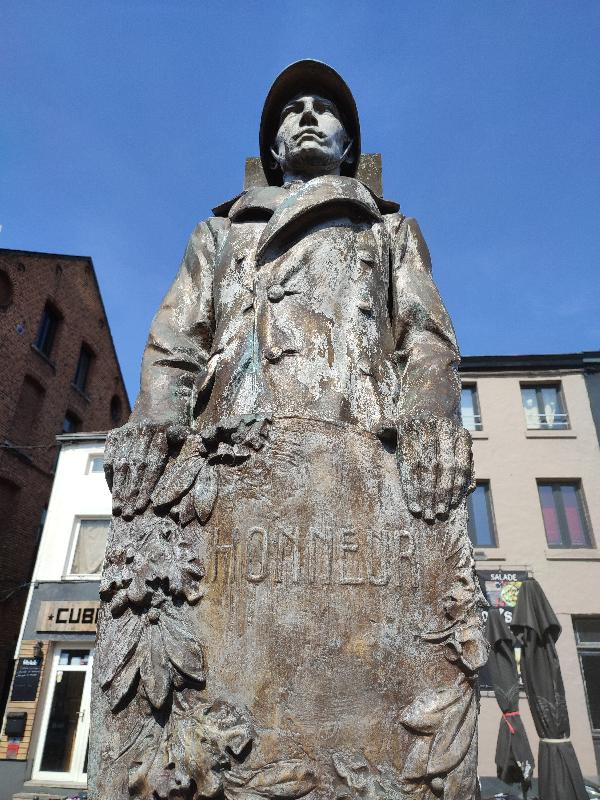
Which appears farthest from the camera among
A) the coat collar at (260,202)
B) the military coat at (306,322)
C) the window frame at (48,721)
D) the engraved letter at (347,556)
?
the window frame at (48,721)

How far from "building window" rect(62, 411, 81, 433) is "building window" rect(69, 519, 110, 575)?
23.0 ft

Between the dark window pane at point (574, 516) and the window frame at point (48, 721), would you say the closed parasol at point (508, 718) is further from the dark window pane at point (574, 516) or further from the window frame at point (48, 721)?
the window frame at point (48, 721)

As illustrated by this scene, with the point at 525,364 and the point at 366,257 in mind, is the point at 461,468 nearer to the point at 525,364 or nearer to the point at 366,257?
the point at 366,257

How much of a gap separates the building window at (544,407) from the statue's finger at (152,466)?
1886 cm

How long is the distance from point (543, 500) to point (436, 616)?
18173 mm

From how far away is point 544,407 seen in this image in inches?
793

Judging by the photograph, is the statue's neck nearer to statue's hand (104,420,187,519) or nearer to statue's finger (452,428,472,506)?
statue's hand (104,420,187,519)

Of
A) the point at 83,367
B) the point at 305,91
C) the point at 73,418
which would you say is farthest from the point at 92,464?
the point at 305,91

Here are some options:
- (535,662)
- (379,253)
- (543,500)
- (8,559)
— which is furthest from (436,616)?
(8,559)

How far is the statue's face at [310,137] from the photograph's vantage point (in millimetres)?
3533

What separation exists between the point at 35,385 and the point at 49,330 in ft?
8.96

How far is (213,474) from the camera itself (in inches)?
89.8

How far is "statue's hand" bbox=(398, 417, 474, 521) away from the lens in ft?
7.13

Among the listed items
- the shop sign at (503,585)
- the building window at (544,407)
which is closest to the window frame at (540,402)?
the building window at (544,407)
